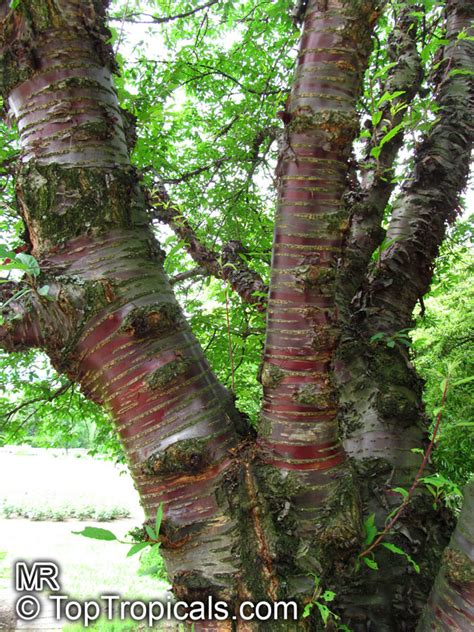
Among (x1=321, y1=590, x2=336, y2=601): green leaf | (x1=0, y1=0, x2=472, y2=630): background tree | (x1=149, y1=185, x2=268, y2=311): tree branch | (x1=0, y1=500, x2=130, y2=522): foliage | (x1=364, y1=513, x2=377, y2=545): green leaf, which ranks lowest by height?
(x1=321, y1=590, x2=336, y2=601): green leaf

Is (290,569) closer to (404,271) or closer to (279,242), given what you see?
(279,242)

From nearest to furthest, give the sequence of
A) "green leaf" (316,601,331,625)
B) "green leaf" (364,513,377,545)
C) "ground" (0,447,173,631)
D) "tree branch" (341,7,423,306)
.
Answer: "green leaf" (316,601,331,625) < "green leaf" (364,513,377,545) < "tree branch" (341,7,423,306) < "ground" (0,447,173,631)

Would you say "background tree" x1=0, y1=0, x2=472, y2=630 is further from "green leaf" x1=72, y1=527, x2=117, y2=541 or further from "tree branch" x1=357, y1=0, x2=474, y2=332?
"tree branch" x1=357, y1=0, x2=474, y2=332

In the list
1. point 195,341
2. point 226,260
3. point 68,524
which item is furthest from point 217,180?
point 68,524

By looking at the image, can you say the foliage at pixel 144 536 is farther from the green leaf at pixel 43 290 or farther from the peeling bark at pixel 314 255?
the green leaf at pixel 43 290

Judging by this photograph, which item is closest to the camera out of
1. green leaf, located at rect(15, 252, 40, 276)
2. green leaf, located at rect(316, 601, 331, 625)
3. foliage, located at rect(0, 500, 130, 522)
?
green leaf, located at rect(316, 601, 331, 625)

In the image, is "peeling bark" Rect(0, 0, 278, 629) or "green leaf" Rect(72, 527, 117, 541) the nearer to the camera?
"green leaf" Rect(72, 527, 117, 541)

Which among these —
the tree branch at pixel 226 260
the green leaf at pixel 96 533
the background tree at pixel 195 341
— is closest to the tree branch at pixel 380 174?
the tree branch at pixel 226 260

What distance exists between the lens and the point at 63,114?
4.32ft

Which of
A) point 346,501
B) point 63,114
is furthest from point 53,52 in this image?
point 346,501

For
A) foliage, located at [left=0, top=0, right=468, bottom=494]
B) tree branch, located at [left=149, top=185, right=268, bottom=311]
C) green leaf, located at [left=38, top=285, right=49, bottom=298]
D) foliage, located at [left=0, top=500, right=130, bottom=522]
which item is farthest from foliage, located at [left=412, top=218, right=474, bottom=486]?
foliage, located at [left=0, top=500, right=130, bottom=522]

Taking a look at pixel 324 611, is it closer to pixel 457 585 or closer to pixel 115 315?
pixel 457 585

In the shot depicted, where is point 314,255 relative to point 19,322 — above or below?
above

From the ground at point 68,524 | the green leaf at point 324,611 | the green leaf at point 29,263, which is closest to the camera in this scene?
the green leaf at point 324,611
